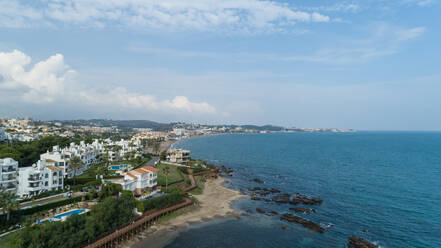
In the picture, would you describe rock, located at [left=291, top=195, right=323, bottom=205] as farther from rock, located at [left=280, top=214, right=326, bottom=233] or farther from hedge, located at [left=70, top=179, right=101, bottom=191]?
hedge, located at [left=70, top=179, right=101, bottom=191]

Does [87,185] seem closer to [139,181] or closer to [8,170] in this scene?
[139,181]

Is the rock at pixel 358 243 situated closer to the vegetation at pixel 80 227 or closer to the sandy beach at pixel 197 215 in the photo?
the sandy beach at pixel 197 215

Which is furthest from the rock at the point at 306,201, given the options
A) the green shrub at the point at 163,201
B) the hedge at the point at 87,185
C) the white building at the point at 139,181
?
the hedge at the point at 87,185

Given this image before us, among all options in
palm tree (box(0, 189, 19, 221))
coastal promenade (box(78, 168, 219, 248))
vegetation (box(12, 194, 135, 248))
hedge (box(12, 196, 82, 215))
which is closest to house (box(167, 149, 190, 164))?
coastal promenade (box(78, 168, 219, 248))

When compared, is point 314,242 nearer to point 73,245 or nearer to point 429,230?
point 429,230

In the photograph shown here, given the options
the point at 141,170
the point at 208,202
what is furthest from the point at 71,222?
the point at 208,202

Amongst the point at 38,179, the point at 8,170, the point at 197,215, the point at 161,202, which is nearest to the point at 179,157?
the point at 161,202

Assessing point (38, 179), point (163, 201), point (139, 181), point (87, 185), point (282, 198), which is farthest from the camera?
point (282, 198)
